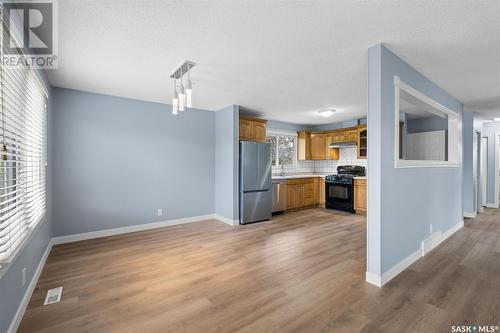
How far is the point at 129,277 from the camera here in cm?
255

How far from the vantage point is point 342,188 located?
5.96 metres

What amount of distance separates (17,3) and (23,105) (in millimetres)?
801

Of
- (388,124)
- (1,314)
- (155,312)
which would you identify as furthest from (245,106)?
(1,314)

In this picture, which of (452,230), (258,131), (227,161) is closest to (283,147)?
(258,131)

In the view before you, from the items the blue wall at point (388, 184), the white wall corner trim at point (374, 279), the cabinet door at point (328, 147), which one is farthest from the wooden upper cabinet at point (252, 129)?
the white wall corner trim at point (374, 279)

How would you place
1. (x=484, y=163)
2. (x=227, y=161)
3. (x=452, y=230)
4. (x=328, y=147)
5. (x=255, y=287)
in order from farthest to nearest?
(x=328, y=147) < (x=484, y=163) < (x=227, y=161) < (x=452, y=230) < (x=255, y=287)

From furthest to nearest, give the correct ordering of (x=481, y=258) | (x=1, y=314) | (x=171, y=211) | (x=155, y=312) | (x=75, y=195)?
(x=171, y=211), (x=75, y=195), (x=481, y=258), (x=155, y=312), (x=1, y=314)

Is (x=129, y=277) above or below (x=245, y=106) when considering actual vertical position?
below

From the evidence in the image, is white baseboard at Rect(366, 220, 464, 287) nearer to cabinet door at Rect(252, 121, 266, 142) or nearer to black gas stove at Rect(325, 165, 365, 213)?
black gas stove at Rect(325, 165, 365, 213)

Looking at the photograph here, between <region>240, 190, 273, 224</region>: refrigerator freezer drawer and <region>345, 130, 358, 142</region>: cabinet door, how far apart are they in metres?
2.74

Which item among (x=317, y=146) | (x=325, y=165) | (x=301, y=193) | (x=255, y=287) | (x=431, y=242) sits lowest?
(x=255, y=287)

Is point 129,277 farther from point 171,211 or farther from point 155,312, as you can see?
point 171,211

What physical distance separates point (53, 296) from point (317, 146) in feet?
20.8

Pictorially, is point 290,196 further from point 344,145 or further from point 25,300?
point 25,300
